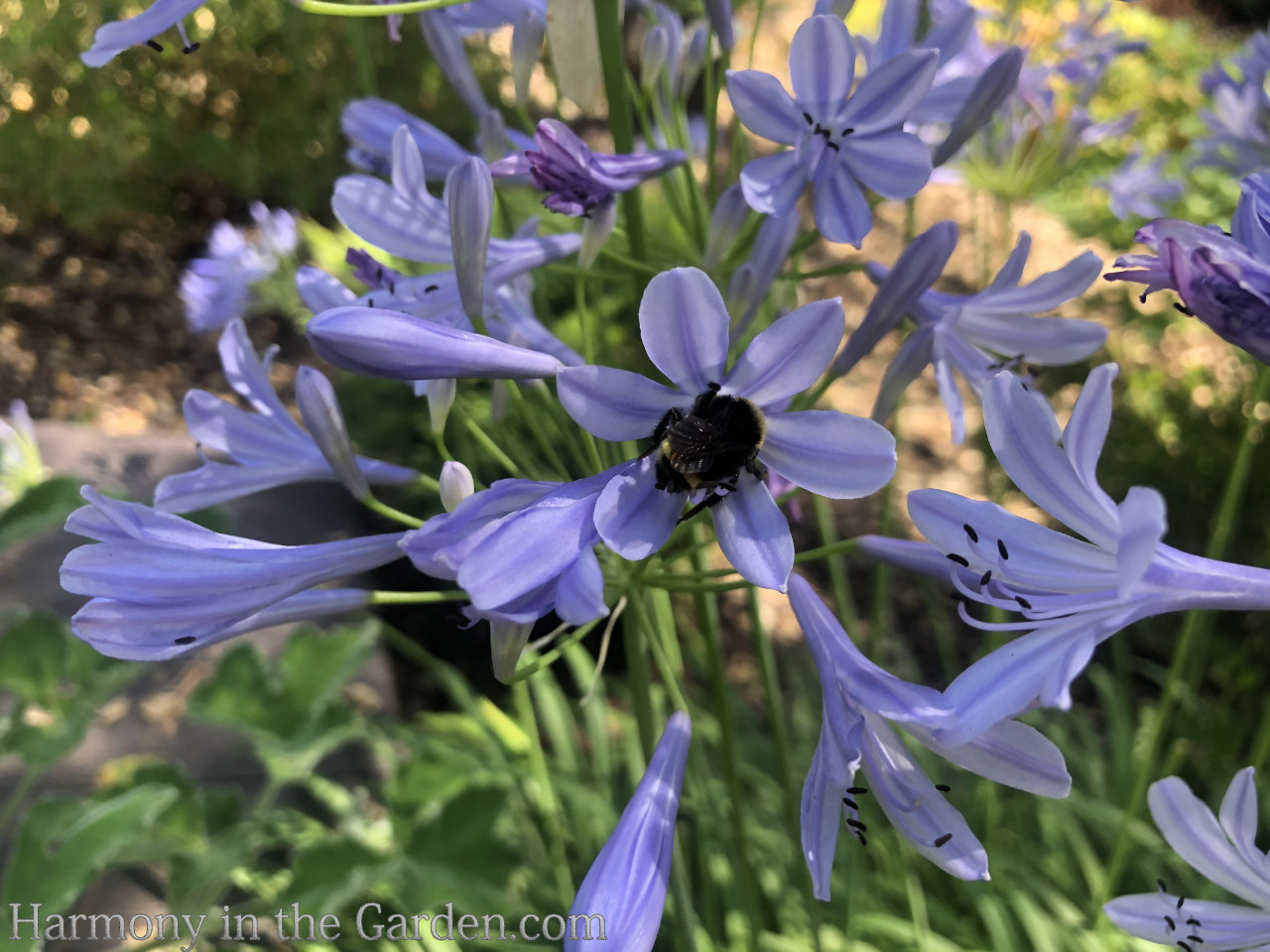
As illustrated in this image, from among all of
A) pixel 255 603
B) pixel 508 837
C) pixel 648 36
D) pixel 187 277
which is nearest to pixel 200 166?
pixel 187 277

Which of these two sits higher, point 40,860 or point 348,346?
point 348,346

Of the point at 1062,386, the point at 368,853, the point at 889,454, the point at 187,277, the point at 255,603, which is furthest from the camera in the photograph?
the point at 1062,386

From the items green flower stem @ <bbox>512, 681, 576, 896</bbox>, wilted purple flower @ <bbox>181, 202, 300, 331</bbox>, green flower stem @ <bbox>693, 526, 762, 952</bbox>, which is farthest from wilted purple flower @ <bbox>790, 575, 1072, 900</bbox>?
wilted purple flower @ <bbox>181, 202, 300, 331</bbox>

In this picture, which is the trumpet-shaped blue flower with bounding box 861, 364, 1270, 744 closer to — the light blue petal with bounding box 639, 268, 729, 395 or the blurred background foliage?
the light blue petal with bounding box 639, 268, 729, 395

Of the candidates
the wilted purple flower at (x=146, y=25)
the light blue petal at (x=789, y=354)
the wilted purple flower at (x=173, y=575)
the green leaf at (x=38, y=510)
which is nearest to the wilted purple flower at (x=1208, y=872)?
the light blue petal at (x=789, y=354)

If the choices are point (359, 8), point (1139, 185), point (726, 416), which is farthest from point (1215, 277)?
point (1139, 185)

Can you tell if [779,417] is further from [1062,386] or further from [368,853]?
[1062,386]
